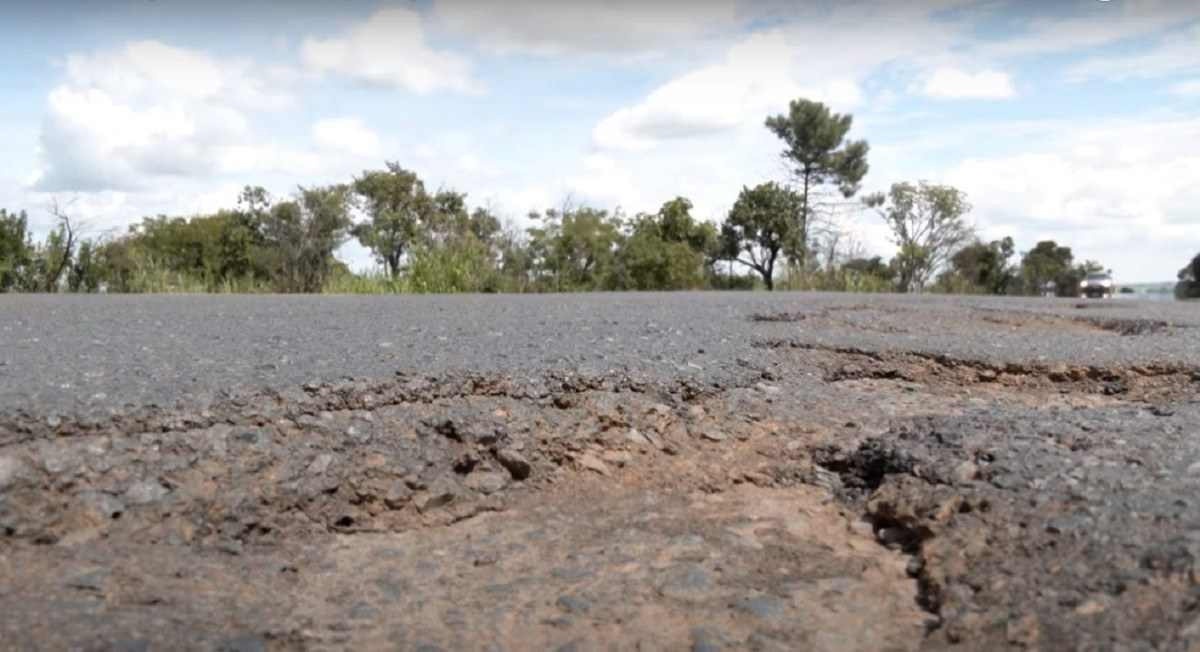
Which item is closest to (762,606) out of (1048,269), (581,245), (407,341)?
(407,341)

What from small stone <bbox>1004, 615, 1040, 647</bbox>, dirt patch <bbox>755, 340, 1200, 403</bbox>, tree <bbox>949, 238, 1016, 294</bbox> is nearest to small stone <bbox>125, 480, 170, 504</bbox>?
small stone <bbox>1004, 615, 1040, 647</bbox>

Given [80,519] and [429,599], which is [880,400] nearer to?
[429,599]

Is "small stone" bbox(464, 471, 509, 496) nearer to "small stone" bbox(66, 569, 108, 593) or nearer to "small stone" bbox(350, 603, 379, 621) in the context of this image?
"small stone" bbox(350, 603, 379, 621)

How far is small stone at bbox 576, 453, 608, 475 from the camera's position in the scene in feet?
9.16

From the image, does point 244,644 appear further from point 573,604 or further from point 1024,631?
point 1024,631

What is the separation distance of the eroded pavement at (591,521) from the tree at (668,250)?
65.4 ft

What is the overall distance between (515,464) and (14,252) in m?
11.3

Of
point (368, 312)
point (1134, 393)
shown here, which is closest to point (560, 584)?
point (1134, 393)

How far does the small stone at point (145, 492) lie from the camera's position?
2254 millimetres

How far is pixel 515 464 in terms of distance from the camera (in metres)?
2.72

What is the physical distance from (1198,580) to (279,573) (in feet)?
6.10

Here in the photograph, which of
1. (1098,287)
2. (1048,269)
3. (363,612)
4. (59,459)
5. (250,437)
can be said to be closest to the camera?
(363,612)

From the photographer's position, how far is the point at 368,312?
6.02m

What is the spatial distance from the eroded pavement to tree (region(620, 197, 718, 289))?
A: 65.4 ft
